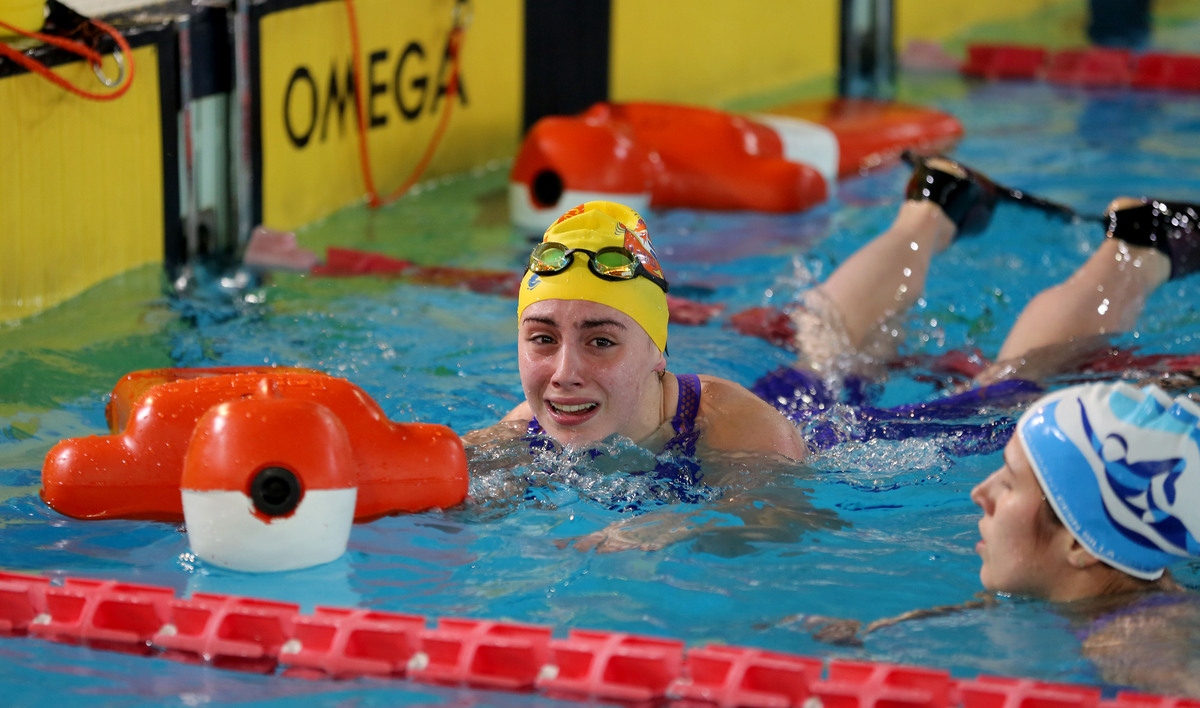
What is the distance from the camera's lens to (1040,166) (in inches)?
305

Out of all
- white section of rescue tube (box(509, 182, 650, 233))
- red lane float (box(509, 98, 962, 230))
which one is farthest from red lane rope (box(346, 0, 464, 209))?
white section of rescue tube (box(509, 182, 650, 233))

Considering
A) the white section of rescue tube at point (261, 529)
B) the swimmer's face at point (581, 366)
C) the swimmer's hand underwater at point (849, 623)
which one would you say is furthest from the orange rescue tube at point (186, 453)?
the swimmer's hand underwater at point (849, 623)

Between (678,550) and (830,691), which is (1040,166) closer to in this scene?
(678,550)

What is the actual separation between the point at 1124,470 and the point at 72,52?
377 centimetres

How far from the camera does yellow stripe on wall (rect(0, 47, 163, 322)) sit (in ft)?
15.5

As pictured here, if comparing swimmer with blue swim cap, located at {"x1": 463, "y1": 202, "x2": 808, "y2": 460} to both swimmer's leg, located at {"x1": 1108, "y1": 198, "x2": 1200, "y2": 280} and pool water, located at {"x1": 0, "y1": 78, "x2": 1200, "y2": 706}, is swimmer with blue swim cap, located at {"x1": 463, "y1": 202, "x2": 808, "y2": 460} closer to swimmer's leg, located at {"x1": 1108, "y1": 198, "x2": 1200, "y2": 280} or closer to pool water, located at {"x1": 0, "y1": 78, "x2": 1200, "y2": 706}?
pool water, located at {"x1": 0, "y1": 78, "x2": 1200, "y2": 706}

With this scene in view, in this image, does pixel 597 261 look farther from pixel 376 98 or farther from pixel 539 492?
pixel 376 98

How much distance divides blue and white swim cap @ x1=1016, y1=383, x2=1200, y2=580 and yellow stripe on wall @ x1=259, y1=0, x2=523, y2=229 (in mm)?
4220

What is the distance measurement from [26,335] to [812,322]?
2.53 meters

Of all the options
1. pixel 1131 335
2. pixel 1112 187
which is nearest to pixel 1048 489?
pixel 1131 335

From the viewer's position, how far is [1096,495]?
2.54 metres

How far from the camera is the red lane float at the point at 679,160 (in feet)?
21.0

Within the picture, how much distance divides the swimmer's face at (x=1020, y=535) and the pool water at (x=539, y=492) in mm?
87

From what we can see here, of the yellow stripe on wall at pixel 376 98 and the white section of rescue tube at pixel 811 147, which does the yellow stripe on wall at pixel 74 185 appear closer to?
the yellow stripe on wall at pixel 376 98
